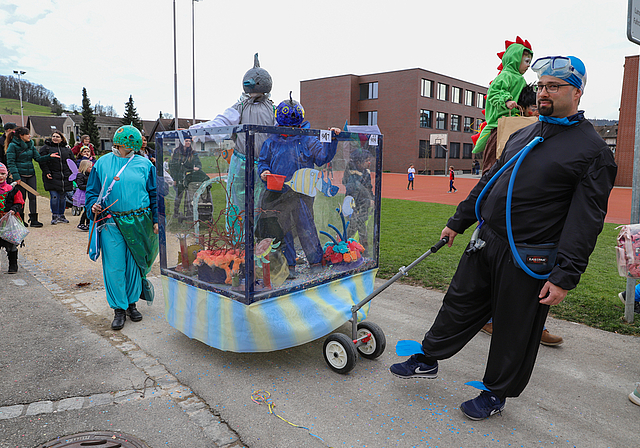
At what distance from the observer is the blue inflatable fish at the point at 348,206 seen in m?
3.76

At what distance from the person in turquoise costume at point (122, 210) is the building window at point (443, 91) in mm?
47819

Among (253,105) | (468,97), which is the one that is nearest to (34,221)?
(253,105)

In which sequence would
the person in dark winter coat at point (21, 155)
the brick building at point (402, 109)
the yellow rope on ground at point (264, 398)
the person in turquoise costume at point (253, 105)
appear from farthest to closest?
the brick building at point (402, 109)
the person in dark winter coat at point (21, 155)
the person in turquoise costume at point (253, 105)
the yellow rope on ground at point (264, 398)

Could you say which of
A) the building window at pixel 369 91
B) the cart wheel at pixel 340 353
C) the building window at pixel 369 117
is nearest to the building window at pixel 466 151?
the building window at pixel 369 117

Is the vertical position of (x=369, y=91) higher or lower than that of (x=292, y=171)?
higher

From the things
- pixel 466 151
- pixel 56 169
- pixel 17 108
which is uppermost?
pixel 17 108

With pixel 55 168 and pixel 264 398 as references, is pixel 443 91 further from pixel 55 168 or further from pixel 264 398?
pixel 264 398

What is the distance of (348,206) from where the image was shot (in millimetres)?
3787

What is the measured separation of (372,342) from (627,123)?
30.1 meters

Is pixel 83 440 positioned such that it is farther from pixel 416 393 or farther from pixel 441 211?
pixel 441 211

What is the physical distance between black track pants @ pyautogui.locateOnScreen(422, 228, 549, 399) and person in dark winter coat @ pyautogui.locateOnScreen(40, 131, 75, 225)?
911cm

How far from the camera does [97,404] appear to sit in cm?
272

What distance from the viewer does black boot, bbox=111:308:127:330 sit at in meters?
3.93

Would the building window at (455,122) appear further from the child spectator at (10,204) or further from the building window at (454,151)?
the child spectator at (10,204)
